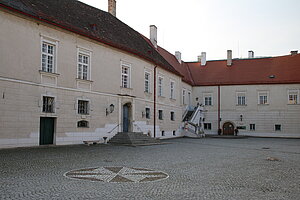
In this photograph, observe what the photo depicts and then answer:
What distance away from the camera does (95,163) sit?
12.2 metres

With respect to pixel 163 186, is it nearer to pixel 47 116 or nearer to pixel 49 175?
pixel 49 175

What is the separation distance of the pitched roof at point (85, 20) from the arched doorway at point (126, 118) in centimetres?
421

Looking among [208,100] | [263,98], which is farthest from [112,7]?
[263,98]

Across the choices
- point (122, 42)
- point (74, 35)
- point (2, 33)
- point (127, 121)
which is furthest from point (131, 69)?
point (2, 33)

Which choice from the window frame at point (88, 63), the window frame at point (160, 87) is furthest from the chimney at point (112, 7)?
the window frame at point (88, 63)

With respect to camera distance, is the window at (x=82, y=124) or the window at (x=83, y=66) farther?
the window at (x=83, y=66)

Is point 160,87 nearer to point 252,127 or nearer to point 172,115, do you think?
point 172,115

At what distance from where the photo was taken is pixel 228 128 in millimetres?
42125

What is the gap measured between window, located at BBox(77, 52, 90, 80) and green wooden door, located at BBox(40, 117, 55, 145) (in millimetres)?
3587

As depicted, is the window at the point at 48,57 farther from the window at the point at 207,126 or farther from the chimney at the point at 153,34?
the window at the point at 207,126

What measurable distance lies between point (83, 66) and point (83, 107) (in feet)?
8.49

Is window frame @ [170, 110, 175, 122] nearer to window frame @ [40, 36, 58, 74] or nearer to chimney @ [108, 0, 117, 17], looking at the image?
chimney @ [108, 0, 117, 17]

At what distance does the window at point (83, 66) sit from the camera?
20.2 metres

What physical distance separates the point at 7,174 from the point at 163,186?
4.44 meters
